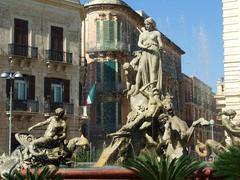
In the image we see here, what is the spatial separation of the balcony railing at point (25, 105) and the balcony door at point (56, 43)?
3499mm

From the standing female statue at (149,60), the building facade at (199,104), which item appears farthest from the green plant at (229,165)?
the building facade at (199,104)

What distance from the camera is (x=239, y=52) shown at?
28.1 metres

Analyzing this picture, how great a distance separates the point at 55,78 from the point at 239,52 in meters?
12.5

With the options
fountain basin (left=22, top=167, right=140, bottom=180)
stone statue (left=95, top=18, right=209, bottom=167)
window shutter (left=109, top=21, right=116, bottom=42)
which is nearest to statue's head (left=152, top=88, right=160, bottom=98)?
stone statue (left=95, top=18, right=209, bottom=167)

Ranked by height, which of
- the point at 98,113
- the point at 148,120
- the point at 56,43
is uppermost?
the point at 56,43

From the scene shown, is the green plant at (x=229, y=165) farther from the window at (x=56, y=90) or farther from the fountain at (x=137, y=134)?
the window at (x=56, y=90)

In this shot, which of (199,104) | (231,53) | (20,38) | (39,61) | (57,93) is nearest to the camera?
(231,53)

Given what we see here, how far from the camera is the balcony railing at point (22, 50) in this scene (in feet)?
107

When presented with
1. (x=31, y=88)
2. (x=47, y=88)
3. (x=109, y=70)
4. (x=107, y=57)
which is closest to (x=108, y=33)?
(x=107, y=57)

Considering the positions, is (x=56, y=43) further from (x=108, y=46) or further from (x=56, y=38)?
(x=108, y=46)

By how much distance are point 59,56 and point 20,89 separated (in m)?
3.69

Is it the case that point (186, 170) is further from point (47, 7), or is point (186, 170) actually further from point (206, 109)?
point (206, 109)

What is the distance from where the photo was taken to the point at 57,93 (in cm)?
3453

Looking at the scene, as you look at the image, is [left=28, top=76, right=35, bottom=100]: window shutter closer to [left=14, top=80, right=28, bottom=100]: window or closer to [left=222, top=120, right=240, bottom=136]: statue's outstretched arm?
[left=14, top=80, right=28, bottom=100]: window
